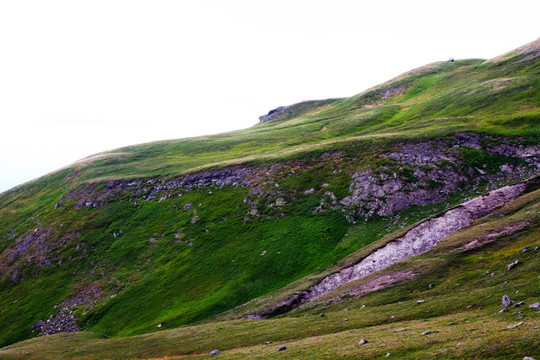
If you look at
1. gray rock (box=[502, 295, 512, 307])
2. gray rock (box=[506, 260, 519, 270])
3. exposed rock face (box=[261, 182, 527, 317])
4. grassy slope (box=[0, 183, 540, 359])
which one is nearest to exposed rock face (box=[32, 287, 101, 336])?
grassy slope (box=[0, 183, 540, 359])

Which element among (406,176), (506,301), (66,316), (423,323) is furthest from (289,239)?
(66,316)

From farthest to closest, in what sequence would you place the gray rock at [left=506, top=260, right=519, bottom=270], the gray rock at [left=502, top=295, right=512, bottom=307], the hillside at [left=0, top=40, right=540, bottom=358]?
the hillside at [left=0, top=40, right=540, bottom=358] < the gray rock at [left=506, top=260, right=519, bottom=270] < the gray rock at [left=502, top=295, right=512, bottom=307]

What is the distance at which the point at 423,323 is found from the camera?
80.5 ft

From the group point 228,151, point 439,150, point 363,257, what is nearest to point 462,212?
point 363,257

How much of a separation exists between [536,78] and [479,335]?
129 meters

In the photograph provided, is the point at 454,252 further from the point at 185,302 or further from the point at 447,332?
the point at 185,302

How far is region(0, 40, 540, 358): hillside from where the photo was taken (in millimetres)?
35094

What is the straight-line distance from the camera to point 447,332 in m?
19.8

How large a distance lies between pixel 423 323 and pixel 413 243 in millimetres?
26898

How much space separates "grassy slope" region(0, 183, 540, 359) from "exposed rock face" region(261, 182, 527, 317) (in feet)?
13.0

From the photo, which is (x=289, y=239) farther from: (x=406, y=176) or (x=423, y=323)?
(x=423, y=323)

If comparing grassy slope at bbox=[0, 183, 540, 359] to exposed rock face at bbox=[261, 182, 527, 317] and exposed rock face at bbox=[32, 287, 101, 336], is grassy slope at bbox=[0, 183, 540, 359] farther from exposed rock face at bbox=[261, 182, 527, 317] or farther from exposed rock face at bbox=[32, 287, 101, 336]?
exposed rock face at bbox=[32, 287, 101, 336]

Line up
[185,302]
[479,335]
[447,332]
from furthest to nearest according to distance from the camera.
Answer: [185,302], [447,332], [479,335]

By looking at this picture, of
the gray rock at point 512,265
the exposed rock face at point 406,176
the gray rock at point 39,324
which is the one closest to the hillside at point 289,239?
the exposed rock face at point 406,176
